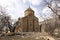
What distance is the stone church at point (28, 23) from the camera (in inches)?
1943

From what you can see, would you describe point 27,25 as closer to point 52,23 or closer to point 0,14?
point 52,23

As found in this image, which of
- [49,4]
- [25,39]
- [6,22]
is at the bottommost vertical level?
[25,39]

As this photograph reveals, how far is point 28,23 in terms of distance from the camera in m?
51.0

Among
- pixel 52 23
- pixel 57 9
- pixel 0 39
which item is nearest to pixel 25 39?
pixel 0 39

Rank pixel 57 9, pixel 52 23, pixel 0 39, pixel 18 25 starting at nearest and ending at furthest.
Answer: pixel 0 39
pixel 57 9
pixel 18 25
pixel 52 23

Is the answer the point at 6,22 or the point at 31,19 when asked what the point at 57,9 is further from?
the point at 31,19

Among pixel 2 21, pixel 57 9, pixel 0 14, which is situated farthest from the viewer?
pixel 2 21

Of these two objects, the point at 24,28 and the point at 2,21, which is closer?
the point at 2,21

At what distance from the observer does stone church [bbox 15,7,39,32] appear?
162ft

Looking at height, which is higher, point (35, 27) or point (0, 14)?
point (0, 14)

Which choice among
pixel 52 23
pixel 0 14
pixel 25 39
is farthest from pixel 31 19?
pixel 25 39

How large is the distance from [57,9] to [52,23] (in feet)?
91.5

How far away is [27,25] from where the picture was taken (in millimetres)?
50594

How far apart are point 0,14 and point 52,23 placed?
950 inches
